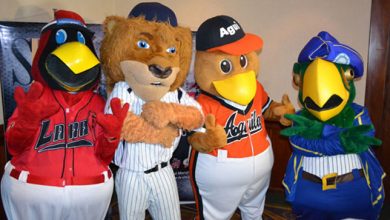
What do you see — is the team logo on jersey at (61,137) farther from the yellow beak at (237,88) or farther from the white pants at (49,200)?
the yellow beak at (237,88)

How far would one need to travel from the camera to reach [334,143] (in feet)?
5.78

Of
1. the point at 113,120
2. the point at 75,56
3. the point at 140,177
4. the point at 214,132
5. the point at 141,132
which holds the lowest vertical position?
the point at 140,177

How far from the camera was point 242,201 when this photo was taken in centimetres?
206

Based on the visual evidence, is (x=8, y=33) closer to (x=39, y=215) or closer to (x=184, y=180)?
(x=39, y=215)

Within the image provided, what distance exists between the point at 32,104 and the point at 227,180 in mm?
1008

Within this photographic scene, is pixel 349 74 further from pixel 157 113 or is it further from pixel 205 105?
pixel 157 113

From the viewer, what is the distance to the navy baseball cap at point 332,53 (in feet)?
5.86

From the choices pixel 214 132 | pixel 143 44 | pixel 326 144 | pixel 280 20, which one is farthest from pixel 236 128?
pixel 280 20

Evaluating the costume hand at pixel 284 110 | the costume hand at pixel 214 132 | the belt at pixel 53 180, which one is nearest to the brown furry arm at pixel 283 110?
the costume hand at pixel 284 110

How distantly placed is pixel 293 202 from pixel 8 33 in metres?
1.75

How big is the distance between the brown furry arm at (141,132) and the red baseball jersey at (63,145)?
126 mm

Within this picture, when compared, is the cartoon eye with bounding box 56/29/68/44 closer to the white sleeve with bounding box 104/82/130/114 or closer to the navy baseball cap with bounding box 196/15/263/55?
the white sleeve with bounding box 104/82/130/114

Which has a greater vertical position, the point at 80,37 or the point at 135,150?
the point at 80,37

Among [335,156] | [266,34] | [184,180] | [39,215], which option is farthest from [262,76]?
[39,215]
